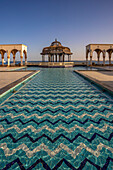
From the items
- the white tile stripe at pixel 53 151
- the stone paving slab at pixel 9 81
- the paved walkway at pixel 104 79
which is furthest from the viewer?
the paved walkway at pixel 104 79

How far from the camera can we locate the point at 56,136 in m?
2.47

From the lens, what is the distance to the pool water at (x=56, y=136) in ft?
6.09

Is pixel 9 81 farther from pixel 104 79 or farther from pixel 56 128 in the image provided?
pixel 104 79

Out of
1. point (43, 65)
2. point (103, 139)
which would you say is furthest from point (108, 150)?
point (43, 65)

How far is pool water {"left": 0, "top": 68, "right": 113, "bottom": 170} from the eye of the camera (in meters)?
1.86

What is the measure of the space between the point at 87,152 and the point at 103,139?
21.1 inches

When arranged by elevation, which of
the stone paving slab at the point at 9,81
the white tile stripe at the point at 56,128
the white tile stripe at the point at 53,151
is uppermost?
the stone paving slab at the point at 9,81

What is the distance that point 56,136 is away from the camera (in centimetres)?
247

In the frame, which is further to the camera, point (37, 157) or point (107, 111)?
point (107, 111)

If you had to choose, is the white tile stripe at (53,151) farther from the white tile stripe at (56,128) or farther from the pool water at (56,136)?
the white tile stripe at (56,128)

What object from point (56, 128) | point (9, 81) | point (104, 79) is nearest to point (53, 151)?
point (56, 128)

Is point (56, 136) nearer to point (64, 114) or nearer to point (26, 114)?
point (64, 114)

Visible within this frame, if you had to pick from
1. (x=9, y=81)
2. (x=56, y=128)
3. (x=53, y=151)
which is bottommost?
(x=53, y=151)

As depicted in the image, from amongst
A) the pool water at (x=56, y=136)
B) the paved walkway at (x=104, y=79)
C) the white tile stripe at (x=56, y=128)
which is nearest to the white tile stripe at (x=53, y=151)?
the pool water at (x=56, y=136)
